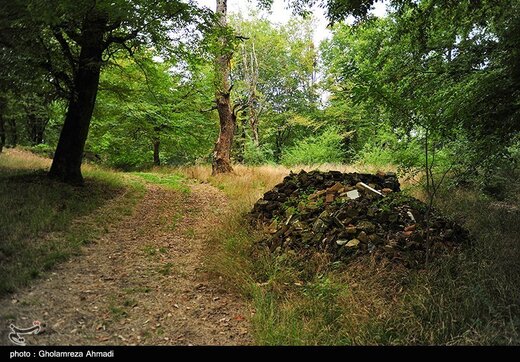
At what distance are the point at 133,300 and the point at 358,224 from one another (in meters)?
3.58

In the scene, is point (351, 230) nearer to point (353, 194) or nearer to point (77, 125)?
point (353, 194)

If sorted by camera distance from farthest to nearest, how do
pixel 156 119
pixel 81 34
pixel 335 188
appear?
pixel 156 119
pixel 81 34
pixel 335 188

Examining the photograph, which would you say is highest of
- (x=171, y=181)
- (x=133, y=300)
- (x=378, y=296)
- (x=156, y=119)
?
(x=156, y=119)

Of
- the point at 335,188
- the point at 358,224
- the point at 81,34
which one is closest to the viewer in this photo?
the point at 358,224

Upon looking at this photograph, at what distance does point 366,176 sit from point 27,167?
1008 centimetres

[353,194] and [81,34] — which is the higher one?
[81,34]

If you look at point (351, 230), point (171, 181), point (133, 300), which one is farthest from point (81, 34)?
point (351, 230)

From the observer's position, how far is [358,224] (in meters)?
5.29

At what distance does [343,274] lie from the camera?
4375 mm

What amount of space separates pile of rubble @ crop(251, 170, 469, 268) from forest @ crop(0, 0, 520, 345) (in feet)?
0.10

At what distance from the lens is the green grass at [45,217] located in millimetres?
4652

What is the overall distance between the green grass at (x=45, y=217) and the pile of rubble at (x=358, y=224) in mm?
3447

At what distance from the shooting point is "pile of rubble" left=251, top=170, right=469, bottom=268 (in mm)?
4855

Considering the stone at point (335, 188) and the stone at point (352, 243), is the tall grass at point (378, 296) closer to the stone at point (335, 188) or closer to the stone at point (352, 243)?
the stone at point (352, 243)
